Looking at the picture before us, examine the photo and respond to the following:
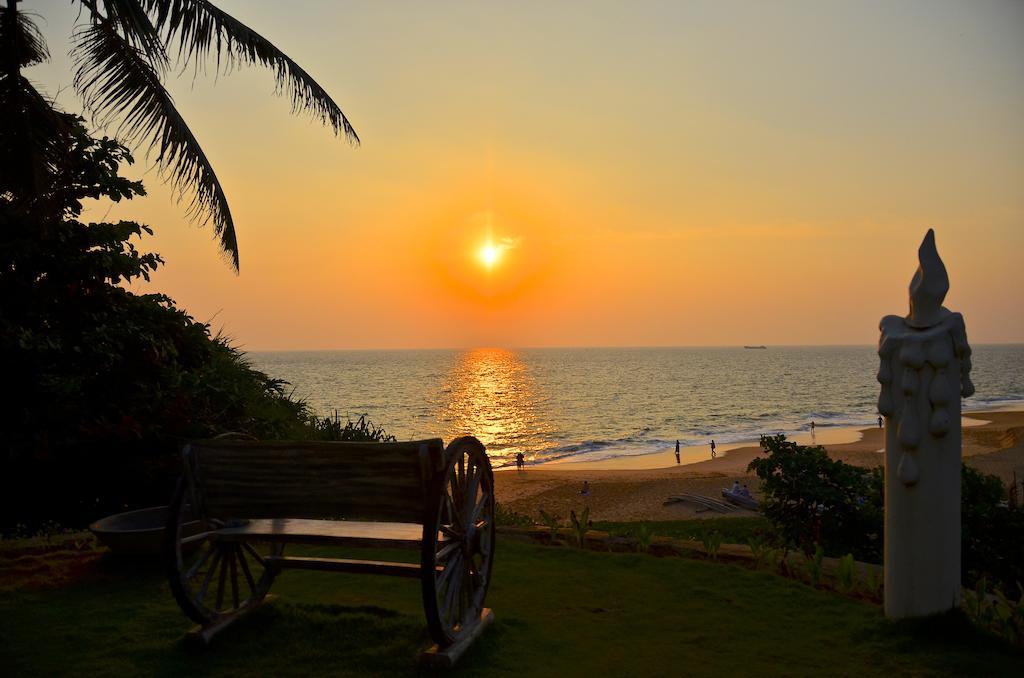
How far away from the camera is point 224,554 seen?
16.9 ft

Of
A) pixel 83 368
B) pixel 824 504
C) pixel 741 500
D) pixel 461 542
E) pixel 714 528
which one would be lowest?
pixel 741 500

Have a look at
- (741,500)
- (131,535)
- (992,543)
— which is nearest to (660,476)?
(741,500)

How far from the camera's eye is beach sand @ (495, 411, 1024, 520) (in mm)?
23969

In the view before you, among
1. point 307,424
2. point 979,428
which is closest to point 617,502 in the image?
point 307,424

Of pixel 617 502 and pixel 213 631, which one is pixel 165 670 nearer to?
pixel 213 631

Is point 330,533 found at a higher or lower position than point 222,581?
higher

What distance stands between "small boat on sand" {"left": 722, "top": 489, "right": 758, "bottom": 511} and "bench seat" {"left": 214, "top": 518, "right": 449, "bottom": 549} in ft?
63.3

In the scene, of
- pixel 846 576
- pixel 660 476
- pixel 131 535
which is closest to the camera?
pixel 846 576

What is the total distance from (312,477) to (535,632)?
1.83 metres

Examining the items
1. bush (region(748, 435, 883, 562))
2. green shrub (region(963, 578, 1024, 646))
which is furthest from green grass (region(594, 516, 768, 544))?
green shrub (region(963, 578, 1024, 646))

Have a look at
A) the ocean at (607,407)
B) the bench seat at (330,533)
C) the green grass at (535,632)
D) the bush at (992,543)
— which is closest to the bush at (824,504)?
the bush at (992,543)

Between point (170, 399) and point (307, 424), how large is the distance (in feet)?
14.2

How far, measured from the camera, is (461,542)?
15.3 feet

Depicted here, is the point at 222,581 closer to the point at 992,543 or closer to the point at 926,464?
the point at 926,464
